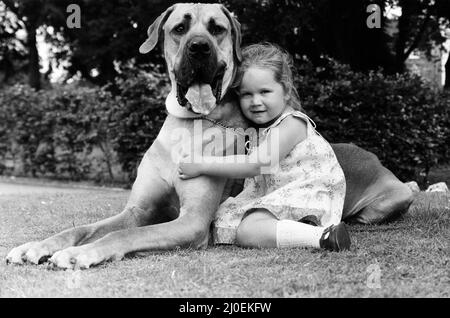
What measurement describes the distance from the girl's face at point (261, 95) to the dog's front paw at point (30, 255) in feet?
4.76

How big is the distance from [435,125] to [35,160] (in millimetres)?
6670

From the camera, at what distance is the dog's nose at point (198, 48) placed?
10.1 ft

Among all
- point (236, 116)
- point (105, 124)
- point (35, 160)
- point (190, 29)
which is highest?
point (190, 29)

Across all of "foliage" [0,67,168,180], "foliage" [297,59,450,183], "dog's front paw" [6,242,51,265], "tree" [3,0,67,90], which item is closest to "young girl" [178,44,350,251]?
"dog's front paw" [6,242,51,265]

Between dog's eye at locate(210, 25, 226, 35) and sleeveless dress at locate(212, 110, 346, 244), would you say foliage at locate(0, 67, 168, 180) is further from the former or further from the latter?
sleeveless dress at locate(212, 110, 346, 244)

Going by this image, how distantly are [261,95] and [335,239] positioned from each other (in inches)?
40.9

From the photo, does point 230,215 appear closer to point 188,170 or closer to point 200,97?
point 188,170

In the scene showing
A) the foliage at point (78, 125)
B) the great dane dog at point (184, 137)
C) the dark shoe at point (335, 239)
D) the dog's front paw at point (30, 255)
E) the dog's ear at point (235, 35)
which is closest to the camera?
the dog's front paw at point (30, 255)

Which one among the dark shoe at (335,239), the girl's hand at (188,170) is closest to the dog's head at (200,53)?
the girl's hand at (188,170)

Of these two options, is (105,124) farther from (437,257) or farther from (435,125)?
(437,257)

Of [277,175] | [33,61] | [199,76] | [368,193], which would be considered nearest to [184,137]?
[199,76]

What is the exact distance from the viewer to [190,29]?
3.25 m

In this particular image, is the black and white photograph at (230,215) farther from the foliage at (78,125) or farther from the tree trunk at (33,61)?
the tree trunk at (33,61)
